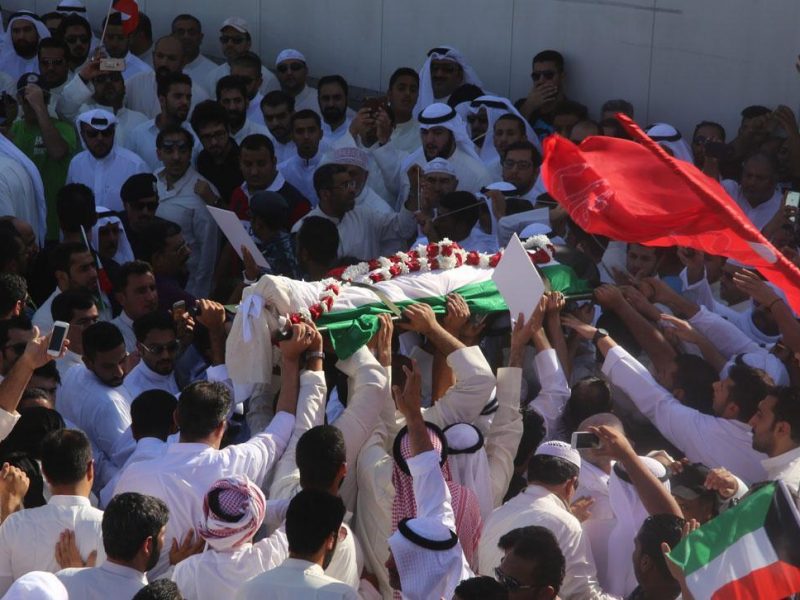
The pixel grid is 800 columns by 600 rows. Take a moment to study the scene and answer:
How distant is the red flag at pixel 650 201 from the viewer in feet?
17.7

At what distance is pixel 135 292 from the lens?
798cm

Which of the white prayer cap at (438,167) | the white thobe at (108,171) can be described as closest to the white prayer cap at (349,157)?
the white prayer cap at (438,167)

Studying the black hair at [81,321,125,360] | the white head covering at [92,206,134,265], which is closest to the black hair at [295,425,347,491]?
the black hair at [81,321,125,360]

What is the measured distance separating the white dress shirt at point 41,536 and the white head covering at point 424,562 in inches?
42.7

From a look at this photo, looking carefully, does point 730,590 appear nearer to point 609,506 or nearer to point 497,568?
point 497,568

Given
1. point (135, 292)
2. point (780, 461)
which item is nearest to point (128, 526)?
point (780, 461)

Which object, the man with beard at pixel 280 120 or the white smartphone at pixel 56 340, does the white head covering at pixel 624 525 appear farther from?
the man with beard at pixel 280 120

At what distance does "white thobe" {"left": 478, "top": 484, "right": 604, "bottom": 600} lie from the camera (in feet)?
18.5

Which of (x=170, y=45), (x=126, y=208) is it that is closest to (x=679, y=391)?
(x=126, y=208)

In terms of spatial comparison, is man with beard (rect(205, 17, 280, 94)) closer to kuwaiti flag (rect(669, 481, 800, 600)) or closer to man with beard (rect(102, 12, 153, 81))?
man with beard (rect(102, 12, 153, 81))

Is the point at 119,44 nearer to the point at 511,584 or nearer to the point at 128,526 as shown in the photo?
the point at 128,526

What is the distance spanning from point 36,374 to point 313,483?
1.93 m

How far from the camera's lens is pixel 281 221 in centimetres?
884

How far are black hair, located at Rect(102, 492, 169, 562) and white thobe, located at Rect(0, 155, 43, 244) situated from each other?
4.93 m
